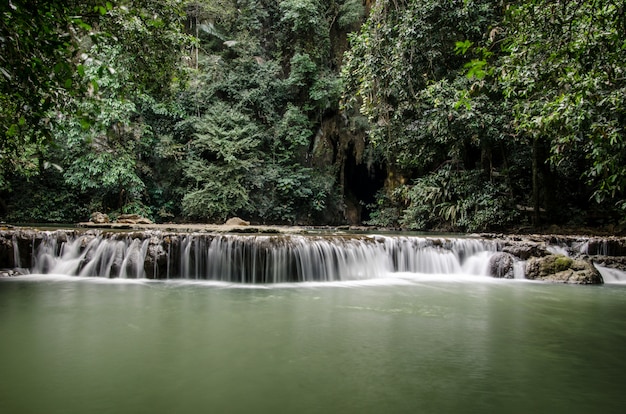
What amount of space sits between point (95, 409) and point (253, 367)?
3.78ft

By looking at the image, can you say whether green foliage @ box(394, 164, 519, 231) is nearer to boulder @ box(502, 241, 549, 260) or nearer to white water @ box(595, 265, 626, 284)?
boulder @ box(502, 241, 549, 260)

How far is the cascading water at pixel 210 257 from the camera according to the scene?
774 centimetres

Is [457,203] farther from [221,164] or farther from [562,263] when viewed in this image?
[221,164]

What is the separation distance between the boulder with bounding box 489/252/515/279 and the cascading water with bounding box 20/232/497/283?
226cm

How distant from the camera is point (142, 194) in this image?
51.3 feet

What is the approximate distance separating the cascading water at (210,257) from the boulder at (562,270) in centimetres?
295

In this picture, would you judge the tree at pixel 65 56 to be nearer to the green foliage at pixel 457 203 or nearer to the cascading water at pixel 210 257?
the cascading water at pixel 210 257

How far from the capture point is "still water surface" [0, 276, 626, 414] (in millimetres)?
2654

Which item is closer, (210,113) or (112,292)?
(112,292)

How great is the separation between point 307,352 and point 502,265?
6193 mm

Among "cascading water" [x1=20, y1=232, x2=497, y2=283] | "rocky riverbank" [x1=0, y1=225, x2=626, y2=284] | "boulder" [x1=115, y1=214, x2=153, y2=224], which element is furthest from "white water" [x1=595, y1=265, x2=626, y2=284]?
"boulder" [x1=115, y1=214, x2=153, y2=224]

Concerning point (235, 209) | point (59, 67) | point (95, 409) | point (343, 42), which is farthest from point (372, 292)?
point (343, 42)

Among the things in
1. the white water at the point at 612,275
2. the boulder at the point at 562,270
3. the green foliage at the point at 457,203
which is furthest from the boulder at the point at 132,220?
the white water at the point at 612,275

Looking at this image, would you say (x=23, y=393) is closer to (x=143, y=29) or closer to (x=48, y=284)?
(x=143, y=29)
